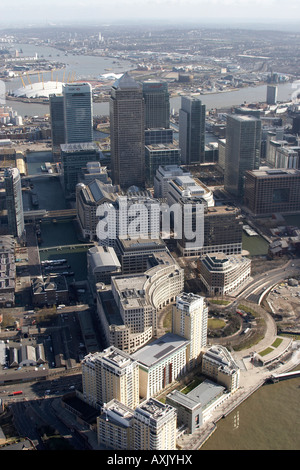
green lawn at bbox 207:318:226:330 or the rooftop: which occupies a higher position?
the rooftop

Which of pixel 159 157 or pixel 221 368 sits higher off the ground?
pixel 159 157

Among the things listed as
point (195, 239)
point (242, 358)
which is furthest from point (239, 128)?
point (242, 358)

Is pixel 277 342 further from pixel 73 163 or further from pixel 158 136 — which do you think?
pixel 158 136

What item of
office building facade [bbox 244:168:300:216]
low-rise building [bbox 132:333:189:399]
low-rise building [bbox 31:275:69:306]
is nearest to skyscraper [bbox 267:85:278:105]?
office building facade [bbox 244:168:300:216]

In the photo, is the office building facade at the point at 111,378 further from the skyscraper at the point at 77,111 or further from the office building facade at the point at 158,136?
the skyscraper at the point at 77,111

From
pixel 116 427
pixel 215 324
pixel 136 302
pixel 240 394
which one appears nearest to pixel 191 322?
pixel 136 302

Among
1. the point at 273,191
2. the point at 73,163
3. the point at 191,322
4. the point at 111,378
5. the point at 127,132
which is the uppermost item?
the point at 127,132

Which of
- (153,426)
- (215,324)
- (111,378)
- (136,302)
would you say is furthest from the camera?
(215,324)

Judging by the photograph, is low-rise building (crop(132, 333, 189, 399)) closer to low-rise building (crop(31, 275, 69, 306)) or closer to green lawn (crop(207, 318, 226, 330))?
green lawn (crop(207, 318, 226, 330))
